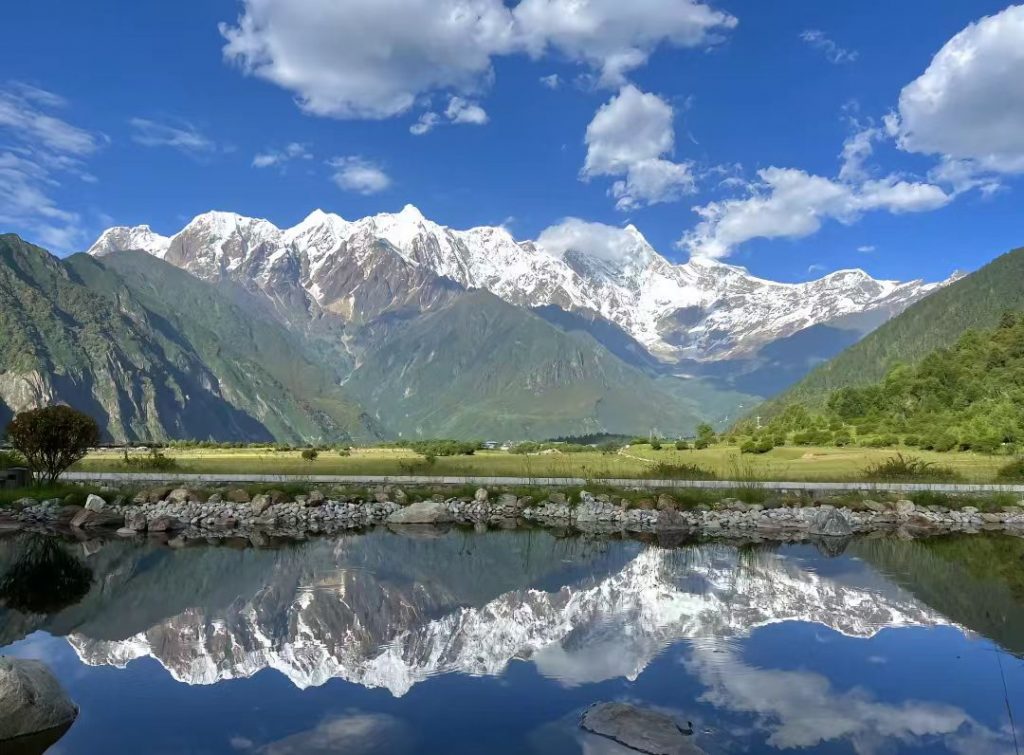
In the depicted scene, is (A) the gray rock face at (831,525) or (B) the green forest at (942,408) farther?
(B) the green forest at (942,408)

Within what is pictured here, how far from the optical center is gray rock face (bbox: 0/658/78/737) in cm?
A: 1373

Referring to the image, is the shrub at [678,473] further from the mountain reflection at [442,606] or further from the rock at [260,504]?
the rock at [260,504]

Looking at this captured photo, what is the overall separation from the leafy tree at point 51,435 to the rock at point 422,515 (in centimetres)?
1676

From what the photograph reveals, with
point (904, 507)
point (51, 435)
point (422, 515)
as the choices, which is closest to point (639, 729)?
point (422, 515)

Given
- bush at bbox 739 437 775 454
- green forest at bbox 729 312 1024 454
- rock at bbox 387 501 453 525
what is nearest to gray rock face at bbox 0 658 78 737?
rock at bbox 387 501 453 525

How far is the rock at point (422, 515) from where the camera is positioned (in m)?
40.8

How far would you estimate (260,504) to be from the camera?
4097 centimetres

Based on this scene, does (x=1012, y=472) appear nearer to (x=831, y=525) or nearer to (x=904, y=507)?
(x=904, y=507)

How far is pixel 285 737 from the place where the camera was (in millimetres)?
14359

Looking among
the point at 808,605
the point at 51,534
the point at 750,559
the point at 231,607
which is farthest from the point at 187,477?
the point at 808,605

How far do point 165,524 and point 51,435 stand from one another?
30.4 feet

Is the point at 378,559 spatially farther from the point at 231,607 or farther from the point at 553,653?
the point at 553,653

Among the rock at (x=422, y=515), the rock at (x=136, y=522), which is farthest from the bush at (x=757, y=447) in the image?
the rock at (x=136, y=522)

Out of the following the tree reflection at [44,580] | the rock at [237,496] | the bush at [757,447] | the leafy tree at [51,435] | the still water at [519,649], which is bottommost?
the still water at [519,649]
